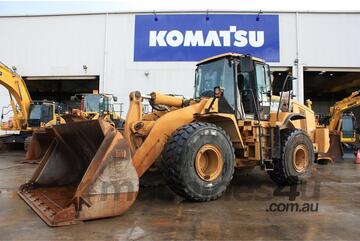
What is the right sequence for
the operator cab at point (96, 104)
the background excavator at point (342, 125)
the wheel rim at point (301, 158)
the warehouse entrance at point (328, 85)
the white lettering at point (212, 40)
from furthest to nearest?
the warehouse entrance at point (328, 85) → the white lettering at point (212, 40) → the operator cab at point (96, 104) → the background excavator at point (342, 125) → the wheel rim at point (301, 158)

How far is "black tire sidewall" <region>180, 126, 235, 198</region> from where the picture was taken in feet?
17.3

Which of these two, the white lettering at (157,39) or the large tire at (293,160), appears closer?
the large tire at (293,160)

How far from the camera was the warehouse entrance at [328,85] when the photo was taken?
22169 millimetres

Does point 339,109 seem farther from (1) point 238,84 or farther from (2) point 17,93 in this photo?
(2) point 17,93

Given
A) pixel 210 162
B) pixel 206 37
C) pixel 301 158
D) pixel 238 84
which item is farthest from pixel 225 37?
pixel 210 162

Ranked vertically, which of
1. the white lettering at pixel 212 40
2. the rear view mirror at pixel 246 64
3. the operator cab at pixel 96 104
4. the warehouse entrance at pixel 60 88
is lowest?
the rear view mirror at pixel 246 64

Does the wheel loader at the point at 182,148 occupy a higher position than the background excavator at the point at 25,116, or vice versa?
the background excavator at the point at 25,116

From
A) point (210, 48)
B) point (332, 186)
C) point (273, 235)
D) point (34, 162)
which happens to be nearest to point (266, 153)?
point (332, 186)

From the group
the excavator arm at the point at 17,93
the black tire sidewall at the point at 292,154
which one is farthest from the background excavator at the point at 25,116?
the black tire sidewall at the point at 292,154

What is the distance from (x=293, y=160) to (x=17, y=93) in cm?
1411

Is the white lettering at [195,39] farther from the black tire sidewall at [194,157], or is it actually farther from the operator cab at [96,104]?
the black tire sidewall at [194,157]

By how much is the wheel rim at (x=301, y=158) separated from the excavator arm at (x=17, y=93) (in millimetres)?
13621

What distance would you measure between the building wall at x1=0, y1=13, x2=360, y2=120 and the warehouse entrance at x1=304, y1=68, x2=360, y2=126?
1.24m

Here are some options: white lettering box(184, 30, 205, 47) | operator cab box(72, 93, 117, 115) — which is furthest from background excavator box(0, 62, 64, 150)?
white lettering box(184, 30, 205, 47)
